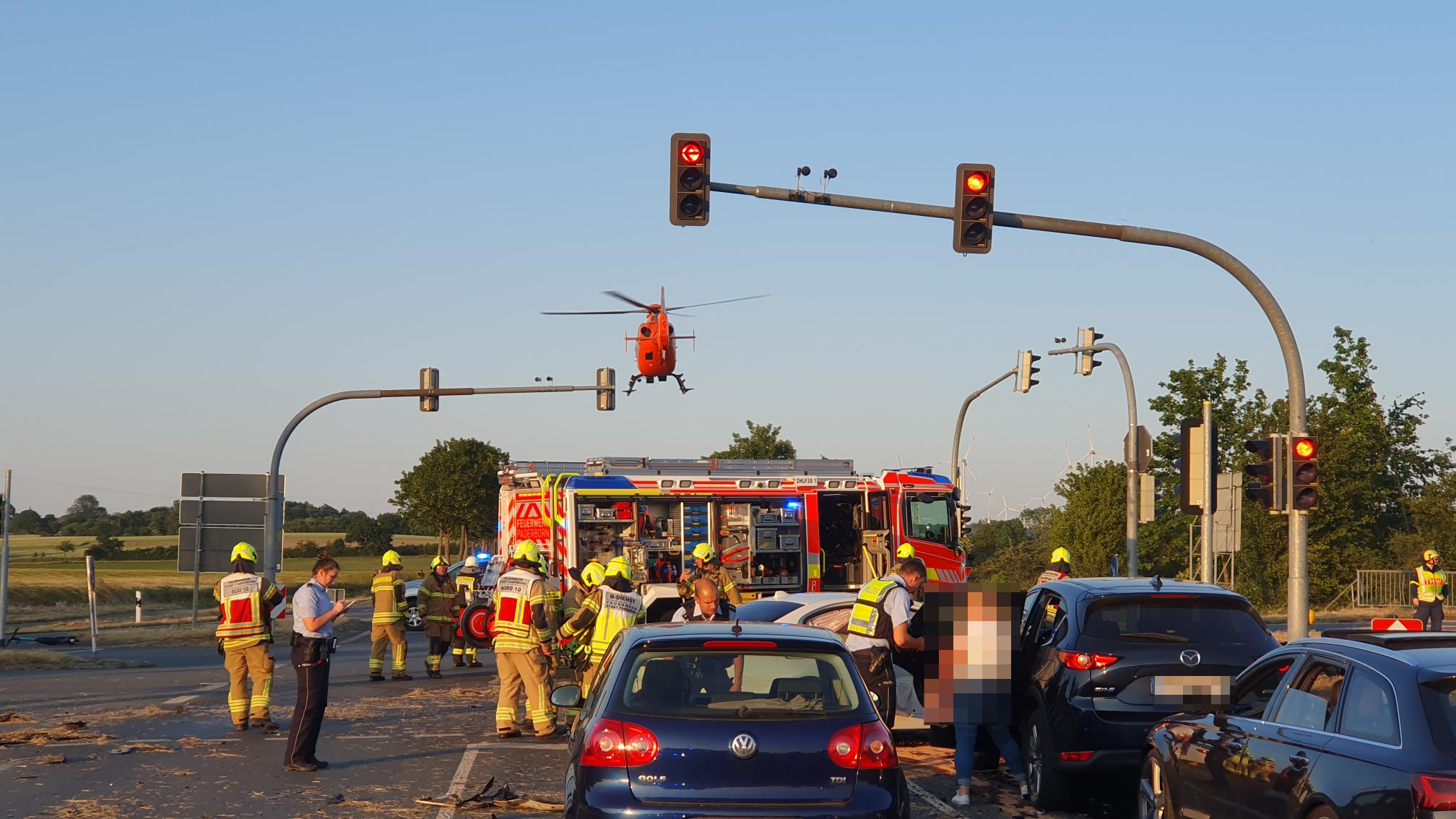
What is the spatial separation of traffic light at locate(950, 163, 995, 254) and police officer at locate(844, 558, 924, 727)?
16.6 ft

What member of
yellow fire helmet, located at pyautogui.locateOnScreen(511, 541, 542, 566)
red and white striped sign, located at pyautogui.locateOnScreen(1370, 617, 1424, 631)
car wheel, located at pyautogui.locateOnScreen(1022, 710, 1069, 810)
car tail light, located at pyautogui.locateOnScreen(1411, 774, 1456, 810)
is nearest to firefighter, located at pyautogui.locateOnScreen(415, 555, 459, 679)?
yellow fire helmet, located at pyautogui.locateOnScreen(511, 541, 542, 566)

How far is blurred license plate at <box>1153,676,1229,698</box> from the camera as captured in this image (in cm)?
999

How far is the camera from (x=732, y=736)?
22.8 ft

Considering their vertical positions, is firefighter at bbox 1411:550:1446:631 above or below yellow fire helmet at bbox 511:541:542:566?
below

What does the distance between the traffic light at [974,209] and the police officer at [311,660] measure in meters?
7.00

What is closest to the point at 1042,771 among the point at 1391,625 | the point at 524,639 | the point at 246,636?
the point at 1391,625

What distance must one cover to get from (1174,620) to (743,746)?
4486mm

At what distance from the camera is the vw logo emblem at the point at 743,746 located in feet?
22.6

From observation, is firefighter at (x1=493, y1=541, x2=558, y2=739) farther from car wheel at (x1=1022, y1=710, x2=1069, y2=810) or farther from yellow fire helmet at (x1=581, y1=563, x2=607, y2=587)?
car wheel at (x1=1022, y1=710, x2=1069, y2=810)

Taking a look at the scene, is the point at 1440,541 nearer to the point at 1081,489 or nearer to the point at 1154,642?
the point at 1081,489

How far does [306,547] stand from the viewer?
4210 inches

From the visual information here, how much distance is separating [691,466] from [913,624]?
580 inches

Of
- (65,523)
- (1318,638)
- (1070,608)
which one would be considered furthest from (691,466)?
(65,523)

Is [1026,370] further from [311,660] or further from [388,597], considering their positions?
[311,660]
